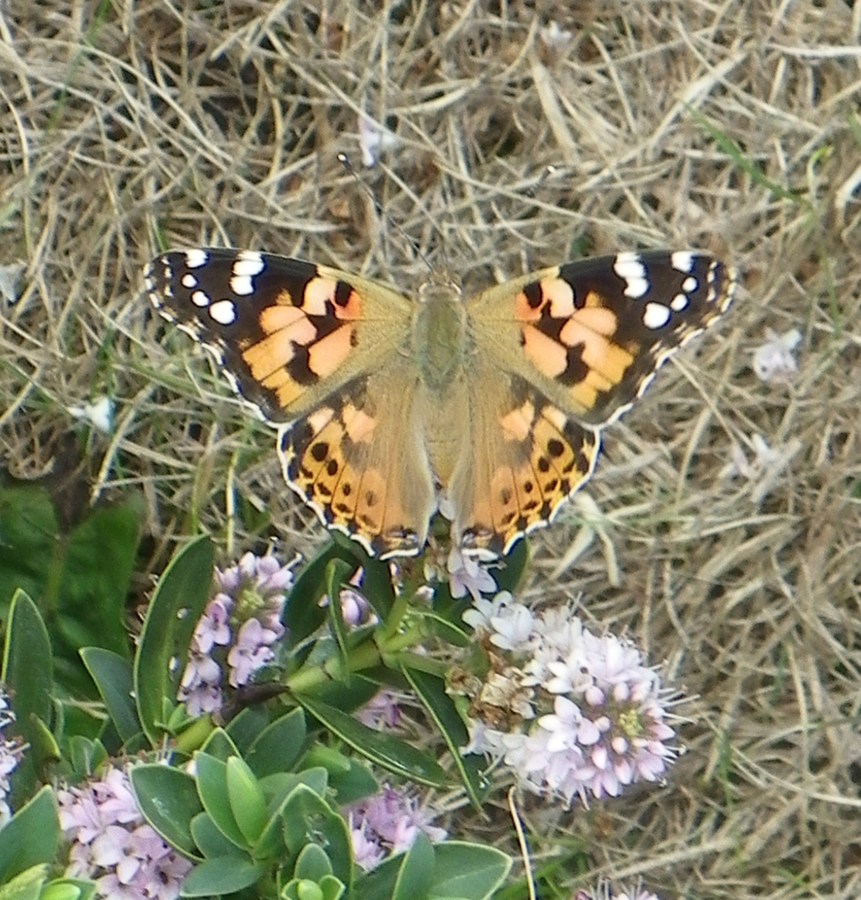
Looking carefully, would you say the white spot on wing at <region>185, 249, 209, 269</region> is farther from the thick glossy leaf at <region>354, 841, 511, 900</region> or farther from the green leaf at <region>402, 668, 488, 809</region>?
the thick glossy leaf at <region>354, 841, 511, 900</region>

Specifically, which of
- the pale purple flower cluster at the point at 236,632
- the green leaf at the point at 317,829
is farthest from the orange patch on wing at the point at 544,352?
the green leaf at the point at 317,829

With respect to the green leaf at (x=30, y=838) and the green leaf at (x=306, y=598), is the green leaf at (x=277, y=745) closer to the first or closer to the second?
the green leaf at (x=306, y=598)

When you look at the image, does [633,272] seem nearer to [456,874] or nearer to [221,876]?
[456,874]

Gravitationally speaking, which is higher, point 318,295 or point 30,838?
point 318,295

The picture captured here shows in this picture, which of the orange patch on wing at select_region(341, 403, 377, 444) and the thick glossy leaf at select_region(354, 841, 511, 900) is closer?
the thick glossy leaf at select_region(354, 841, 511, 900)

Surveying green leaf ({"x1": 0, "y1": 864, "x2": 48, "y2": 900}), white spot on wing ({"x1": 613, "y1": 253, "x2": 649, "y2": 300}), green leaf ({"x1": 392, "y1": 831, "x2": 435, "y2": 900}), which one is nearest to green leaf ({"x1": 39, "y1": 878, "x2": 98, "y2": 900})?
green leaf ({"x1": 0, "y1": 864, "x2": 48, "y2": 900})

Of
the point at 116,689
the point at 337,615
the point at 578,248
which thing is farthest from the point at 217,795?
the point at 578,248
